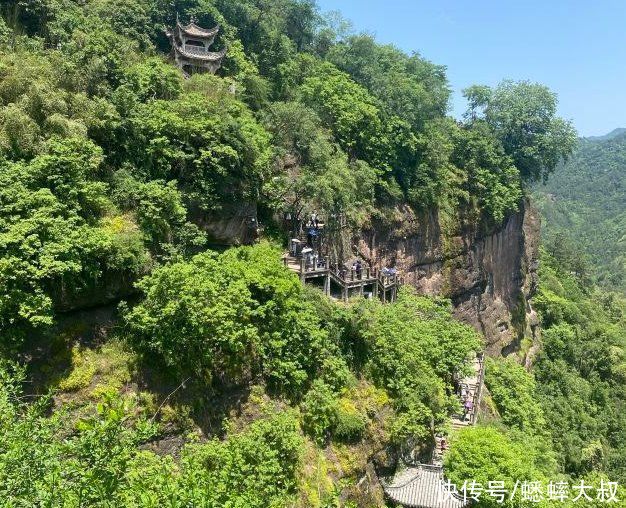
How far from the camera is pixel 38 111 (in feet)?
49.3

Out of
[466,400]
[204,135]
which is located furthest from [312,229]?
[466,400]

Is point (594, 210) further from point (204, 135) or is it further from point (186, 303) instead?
→ point (186, 303)

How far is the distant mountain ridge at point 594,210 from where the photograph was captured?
119 meters

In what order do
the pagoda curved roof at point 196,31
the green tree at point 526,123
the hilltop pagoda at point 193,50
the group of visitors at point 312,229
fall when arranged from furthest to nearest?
the green tree at point 526,123 < the pagoda curved roof at point 196,31 < the hilltop pagoda at point 193,50 < the group of visitors at point 312,229

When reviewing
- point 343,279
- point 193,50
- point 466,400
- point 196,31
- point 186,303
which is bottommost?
point 466,400

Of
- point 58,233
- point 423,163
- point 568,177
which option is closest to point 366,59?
point 423,163

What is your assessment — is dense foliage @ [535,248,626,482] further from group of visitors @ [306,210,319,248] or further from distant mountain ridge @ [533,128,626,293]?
distant mountain ridge @ [533,128,626,293]

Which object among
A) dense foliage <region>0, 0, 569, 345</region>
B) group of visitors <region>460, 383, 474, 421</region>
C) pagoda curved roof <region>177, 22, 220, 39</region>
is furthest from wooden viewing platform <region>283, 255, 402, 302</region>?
pagoda curved roof <region>177, 22, 220, 39</region>

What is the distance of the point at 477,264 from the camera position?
32.6 meters

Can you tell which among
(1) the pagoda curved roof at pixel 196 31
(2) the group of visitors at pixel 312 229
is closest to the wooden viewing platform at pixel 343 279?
(2) the group of visitors at pixel 312 229

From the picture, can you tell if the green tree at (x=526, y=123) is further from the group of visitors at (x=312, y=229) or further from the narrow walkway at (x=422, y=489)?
the narrow walkway at (x=422, y=489)

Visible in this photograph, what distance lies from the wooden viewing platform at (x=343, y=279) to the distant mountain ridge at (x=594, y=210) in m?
89.6

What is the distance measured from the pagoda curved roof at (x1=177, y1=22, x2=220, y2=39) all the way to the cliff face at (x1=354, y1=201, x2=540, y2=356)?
1225 cm

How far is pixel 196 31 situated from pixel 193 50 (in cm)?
95
